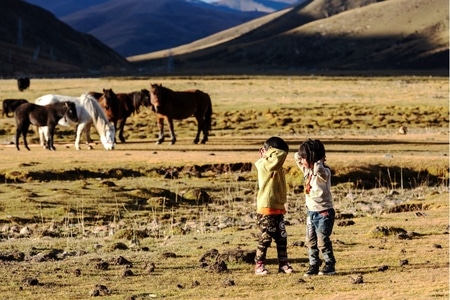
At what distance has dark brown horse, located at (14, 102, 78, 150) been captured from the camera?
28953mm

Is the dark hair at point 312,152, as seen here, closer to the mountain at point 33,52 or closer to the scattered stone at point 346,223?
the scattered stone at point 346,223

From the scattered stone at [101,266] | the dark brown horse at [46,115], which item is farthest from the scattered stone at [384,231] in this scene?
the dark brown horse at [46,115]

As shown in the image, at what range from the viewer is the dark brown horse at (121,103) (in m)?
31.9

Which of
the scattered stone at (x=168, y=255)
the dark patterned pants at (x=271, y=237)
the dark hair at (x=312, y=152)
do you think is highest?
the dark hair at (x=312, y=152)

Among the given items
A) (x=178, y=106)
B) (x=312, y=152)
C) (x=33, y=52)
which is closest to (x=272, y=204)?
(x=312, y=152)

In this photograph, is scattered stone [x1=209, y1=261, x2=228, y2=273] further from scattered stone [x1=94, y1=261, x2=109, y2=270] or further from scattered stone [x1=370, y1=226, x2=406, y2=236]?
scattered stone [x1=370, y1=226, x2=406, y2=236]

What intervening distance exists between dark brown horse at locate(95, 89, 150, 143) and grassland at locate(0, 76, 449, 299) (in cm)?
95

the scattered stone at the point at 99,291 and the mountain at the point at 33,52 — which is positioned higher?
the mountain at the point at 33,52

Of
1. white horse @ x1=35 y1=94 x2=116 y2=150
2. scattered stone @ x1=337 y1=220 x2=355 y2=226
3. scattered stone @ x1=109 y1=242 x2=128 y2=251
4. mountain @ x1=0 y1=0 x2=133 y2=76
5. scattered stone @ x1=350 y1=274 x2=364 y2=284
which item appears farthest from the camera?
mountain @ x1=0 y1=0 x2=133 y2=76

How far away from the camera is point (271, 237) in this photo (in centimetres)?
1159

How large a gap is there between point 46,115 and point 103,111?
1.90 m

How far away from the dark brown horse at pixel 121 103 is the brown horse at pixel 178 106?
143 centimetres

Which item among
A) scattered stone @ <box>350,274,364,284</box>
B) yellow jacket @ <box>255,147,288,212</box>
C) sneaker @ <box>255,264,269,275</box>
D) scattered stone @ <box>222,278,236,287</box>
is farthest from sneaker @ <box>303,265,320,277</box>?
scattered stone @ <box>222,278,236,287</box>

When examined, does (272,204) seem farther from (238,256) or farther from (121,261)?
(121,261)
